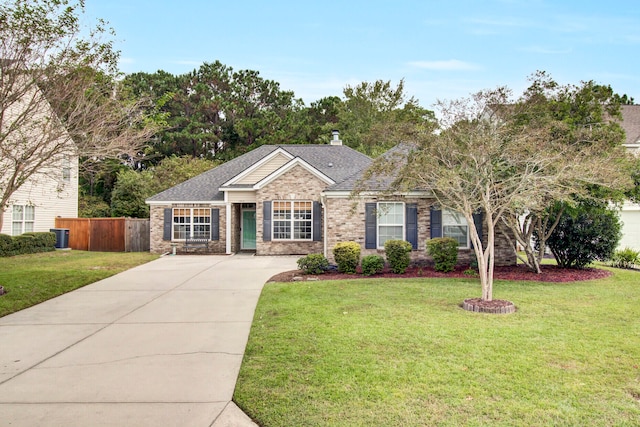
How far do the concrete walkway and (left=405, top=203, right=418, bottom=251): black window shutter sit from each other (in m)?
6.03

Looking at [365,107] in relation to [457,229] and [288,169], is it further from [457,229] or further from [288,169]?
[457,229]

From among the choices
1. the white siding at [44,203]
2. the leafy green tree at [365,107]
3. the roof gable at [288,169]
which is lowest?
the white siding at [44,203]

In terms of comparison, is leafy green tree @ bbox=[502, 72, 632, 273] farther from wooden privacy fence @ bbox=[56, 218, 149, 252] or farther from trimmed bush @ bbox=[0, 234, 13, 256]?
trimmed bush @ bbox=[0, 234, 13, 256]

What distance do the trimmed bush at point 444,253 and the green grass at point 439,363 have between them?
4.22m

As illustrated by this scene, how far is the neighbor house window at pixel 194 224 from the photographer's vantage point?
20078mm

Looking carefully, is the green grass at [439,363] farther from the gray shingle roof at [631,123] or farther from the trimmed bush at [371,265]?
the gray shingle roof at [631,123]

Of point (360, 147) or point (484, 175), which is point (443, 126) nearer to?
point (484, 175)

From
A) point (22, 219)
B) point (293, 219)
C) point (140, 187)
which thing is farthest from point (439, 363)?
point (140, 187)

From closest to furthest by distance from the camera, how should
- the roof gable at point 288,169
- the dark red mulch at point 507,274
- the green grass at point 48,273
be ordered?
the green grass at point 48,273 < the dark red mulch at point 507,274 < the roof gable at point 288,169

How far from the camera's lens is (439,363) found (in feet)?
17.2

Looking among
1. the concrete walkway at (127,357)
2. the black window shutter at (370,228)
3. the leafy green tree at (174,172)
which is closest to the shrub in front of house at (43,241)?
the leafy green tree at (174,172)

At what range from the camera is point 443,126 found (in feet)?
31.1

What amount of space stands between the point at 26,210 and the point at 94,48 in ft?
44.5

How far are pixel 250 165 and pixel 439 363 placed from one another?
17.6 m
